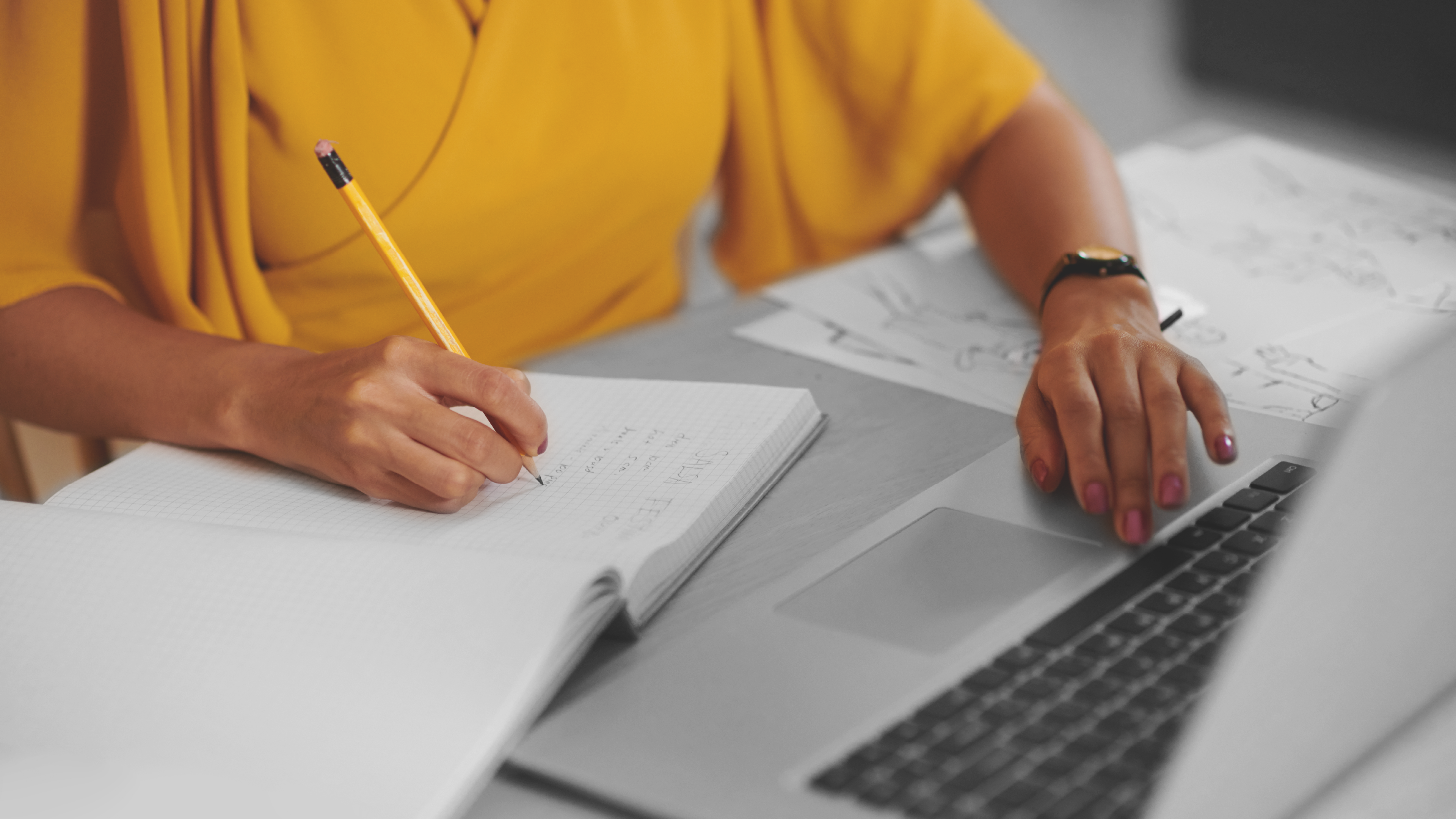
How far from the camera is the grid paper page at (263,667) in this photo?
436 millimetres

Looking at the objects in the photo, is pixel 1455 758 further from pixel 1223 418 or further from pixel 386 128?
pixel 386 128

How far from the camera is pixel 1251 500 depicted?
1.87 feet

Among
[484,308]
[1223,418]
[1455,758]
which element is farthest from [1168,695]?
[484,308]

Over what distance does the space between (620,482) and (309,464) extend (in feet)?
0.53

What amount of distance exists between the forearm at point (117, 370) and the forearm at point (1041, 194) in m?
0.49

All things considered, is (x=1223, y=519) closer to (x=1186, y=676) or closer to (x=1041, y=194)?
(x=1186, y=676)

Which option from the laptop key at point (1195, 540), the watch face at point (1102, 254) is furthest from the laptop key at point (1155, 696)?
the watch face at point (1102, 254)

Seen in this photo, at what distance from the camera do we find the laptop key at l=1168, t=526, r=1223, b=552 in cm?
53

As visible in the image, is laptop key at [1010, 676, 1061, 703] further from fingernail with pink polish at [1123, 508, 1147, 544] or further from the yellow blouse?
the yellow blouse

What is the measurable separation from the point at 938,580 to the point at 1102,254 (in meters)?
0.34

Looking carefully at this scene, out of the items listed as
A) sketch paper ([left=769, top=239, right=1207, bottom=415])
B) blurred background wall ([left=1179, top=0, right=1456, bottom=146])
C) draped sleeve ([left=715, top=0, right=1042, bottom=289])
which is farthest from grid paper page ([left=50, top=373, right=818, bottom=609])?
blurred background wall ([left=1179, top=0, right=1456, bottom=146])

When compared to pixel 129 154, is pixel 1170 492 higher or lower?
lower

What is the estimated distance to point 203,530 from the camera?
21.9 inches

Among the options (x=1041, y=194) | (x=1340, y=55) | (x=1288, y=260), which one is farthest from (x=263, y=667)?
(x=1340, y=55)
